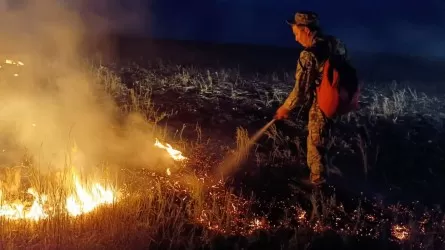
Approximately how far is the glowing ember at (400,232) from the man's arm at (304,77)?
1.57 metres

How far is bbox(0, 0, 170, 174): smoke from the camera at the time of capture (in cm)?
604

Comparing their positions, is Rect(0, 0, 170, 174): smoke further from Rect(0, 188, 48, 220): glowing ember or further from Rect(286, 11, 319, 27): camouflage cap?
Rect(286, 11, 319, 27): camouflage cap

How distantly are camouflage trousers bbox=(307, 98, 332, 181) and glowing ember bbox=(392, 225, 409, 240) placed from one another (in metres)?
0.99

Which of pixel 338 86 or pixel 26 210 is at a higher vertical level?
pixel 338 86

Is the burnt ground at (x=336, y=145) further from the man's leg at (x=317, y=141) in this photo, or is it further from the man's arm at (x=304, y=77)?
the man's arm at (x=304, y=77)

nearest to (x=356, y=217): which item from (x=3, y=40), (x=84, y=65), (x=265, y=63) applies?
(x=3, y=40)

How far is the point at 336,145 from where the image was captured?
7332 mm

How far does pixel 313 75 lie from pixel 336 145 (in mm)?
2309

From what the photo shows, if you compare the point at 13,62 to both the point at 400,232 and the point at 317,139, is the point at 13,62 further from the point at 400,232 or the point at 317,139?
the point at 400,232

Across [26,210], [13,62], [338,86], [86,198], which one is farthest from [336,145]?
[13,62]

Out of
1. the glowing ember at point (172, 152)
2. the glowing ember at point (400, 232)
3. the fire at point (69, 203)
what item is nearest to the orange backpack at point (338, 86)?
the glowing ember at point (400, 232)

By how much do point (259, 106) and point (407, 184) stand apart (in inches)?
141

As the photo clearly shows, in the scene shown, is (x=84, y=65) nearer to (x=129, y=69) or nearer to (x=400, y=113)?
(x=129, y=69)

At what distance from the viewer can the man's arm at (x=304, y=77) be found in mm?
5234
